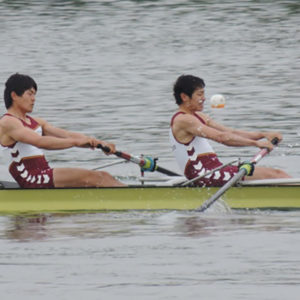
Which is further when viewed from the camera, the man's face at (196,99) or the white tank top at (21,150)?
the man's face at (196,99)

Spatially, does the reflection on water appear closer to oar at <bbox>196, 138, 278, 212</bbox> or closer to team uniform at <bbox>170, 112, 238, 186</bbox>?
oar at <bbox>196, 138, 278, 212</bbox>

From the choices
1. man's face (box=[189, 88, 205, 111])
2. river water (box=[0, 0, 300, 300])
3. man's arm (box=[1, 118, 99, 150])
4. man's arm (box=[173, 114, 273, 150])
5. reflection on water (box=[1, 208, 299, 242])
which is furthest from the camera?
man's face (box=[189, 88, 205, 111])

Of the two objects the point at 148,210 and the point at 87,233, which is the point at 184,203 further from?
the point at 87,233

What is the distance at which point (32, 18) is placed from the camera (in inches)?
2080

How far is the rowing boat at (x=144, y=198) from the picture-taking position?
14.5 metres

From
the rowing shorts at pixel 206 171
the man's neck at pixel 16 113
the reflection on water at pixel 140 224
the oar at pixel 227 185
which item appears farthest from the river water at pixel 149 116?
the man's neck at pixel 16 113

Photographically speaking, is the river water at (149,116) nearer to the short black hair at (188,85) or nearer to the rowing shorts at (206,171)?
the rowing shorts at (206,171)

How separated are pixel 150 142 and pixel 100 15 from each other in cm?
3029

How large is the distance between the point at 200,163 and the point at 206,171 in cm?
12

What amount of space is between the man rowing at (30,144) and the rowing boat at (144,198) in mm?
132

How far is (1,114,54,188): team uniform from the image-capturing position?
47.9 ft

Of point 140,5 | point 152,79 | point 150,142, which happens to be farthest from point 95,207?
point 140,5

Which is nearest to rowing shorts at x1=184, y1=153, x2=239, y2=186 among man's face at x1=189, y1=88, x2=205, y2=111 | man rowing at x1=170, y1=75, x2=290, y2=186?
man rowing at x1=170, y1=75, x2=290, y2=186

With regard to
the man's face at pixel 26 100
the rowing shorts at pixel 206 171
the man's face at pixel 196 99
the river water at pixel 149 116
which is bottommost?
the river water at pixel 149 116
